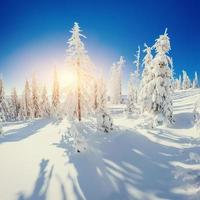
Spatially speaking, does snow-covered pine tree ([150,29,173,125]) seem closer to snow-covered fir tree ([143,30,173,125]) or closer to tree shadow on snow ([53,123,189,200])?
snow-covered fir tree ([143,30,173,125])

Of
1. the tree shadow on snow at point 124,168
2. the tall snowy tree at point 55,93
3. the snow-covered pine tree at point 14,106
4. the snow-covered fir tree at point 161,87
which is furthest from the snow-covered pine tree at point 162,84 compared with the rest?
the snow-covered pine tree at point 14,106

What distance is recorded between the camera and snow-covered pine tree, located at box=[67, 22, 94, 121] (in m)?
33.4

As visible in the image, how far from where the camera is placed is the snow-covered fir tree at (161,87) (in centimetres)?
2598

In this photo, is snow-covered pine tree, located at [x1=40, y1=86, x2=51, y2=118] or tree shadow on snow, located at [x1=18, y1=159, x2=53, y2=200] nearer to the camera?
tree shadow on snow, located at [x1=18, y1=159, x2=53, y2=200]

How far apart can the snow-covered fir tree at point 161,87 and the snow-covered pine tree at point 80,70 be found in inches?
390

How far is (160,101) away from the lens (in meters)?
26.2

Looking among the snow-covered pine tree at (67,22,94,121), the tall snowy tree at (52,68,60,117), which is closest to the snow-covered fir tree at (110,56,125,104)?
the tall snowy tree at (52,68,60,117)

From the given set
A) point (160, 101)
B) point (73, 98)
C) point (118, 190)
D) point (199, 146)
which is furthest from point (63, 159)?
point (73, 98)

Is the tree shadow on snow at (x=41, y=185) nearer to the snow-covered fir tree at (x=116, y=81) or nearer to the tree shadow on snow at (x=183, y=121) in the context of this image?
the tree shadow on snow at (x=183, y=121)

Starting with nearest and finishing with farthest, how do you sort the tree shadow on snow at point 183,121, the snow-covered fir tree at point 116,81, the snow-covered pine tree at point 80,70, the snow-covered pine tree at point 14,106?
the tree shadow on snow at point 183,121
the snow-covered pine tree at point 80,70
the snow-covered fir tree at point 116,81
the snow-covered pine tree at point 14,106

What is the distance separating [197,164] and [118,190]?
5625 millimetres

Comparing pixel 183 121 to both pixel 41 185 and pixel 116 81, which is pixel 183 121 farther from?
pixel 116 81

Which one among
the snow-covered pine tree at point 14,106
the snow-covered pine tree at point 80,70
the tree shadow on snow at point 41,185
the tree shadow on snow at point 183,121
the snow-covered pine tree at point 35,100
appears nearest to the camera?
the tree shadow on snow at point 41,185

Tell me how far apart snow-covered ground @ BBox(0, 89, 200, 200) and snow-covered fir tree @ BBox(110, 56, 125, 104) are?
195 ft
